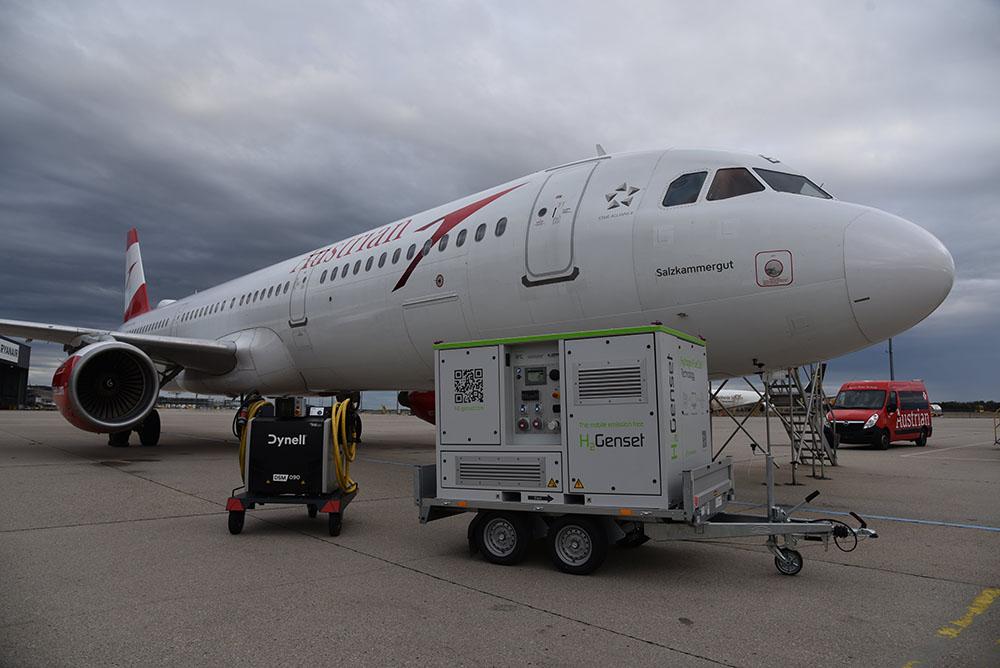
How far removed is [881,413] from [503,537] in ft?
63.2

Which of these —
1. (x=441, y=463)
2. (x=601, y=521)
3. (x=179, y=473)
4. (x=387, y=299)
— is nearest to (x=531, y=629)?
(x=601, y=521)

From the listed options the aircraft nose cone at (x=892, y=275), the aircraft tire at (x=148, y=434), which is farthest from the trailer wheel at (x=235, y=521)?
the aircraft tire at (x=148, y=434)

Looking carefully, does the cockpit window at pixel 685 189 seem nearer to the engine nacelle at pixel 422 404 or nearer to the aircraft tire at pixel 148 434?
the engine nacelle at pixel 422 404

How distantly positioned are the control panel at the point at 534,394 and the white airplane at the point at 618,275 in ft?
6.99

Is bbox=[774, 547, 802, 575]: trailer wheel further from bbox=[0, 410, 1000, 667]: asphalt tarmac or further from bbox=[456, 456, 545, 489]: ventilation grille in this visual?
bbox=[456, 456, 545, 489]: ventilation grille

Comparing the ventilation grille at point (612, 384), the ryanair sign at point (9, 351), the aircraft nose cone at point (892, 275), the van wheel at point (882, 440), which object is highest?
the ryanair sign at point (9, 351)

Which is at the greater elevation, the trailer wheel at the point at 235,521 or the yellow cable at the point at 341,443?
the yellow cable at the point at 341,443

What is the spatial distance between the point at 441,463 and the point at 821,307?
3.88m

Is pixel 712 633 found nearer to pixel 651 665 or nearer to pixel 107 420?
pixel 651 665

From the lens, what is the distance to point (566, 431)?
531 cm

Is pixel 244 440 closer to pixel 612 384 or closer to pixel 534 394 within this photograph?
pixel 534 394

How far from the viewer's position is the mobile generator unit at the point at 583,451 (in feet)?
16.3

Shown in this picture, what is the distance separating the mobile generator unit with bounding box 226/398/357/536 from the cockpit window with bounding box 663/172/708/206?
13.5 feet

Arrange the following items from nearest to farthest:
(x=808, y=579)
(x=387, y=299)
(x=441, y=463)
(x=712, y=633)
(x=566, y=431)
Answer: (x=712, y=633)
(x=808, y=579)
(x=566, y=431)
(x=441, y=463)
(x=387, y=299)
